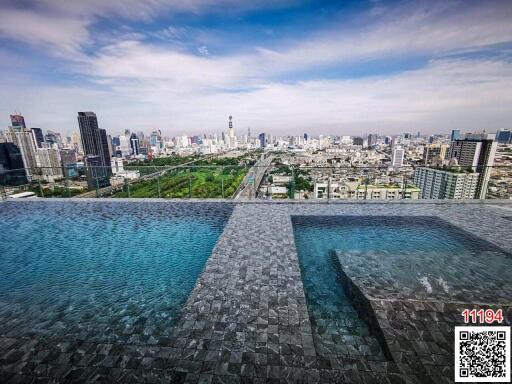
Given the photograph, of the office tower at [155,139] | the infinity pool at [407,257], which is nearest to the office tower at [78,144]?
the office tower at [155,139]

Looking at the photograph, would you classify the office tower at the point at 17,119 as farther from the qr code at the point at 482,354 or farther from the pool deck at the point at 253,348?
the qr code at the point at 482,354

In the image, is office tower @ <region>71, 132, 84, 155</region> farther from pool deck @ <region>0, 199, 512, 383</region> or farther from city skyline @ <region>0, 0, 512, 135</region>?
pool deck @ <region>0, 199, 512, 383</region>

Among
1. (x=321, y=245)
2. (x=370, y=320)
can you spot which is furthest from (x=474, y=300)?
(x=321, y=245)

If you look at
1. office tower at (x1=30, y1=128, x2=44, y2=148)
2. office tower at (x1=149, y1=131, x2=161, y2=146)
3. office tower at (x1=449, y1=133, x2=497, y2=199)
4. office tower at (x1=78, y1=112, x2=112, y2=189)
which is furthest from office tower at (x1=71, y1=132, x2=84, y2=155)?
office tower at (x1=449, y1=133, x2=497, y2=199)

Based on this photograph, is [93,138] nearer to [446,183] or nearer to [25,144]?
[25,144]

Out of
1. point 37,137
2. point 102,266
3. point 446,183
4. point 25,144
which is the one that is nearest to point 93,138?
point 25,144

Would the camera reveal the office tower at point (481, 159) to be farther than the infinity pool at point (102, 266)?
Yes

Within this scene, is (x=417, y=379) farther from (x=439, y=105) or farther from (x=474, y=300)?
(x=439, y=105)
